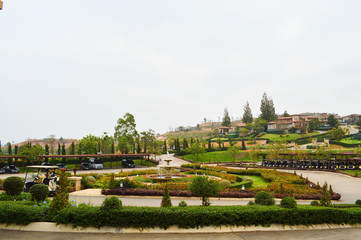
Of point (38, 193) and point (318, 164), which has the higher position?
point (38, 193)

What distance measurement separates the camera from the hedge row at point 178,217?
350 inches

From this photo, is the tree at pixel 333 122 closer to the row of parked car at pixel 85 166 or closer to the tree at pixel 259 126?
the tree at pixel 259 126

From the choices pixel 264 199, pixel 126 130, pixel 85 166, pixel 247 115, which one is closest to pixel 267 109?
pixel 247 115

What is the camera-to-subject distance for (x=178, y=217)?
354 inches

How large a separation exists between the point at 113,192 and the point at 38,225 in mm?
8693

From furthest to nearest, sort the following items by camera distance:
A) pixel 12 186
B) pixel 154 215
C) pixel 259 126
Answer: pixel 259 126, pixel 12 186, pixel 154 215

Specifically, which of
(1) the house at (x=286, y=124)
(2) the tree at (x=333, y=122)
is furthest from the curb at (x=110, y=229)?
(2) the tree at (x=333, y=122)

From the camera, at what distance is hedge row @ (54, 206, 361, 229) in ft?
29.2

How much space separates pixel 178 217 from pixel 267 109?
410ft

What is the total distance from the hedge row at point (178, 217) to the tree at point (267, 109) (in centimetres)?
12017

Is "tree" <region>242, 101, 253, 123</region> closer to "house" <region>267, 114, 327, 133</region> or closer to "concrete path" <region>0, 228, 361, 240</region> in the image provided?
"house" <region>267, 114, 327, 133</region>

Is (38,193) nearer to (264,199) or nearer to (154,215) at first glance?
(154,215)

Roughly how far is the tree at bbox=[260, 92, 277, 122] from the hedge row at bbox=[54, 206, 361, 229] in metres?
120

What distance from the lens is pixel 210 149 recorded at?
74.8 meters
